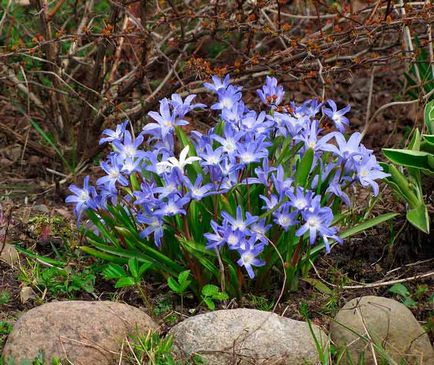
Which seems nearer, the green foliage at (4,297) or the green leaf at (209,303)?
the green leaf at (209,303)

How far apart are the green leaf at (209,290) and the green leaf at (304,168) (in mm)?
503

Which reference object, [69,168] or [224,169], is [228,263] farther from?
[69,168]

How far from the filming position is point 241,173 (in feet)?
10.7

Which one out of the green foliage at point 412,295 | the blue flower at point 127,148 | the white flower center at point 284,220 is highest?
the blue flower at point 127,148

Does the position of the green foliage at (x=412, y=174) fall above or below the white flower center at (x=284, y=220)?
below

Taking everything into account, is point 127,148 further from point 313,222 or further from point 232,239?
point 313,222

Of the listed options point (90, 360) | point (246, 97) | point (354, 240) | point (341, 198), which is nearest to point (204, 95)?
point (246, 97)

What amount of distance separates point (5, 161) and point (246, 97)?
141 cm

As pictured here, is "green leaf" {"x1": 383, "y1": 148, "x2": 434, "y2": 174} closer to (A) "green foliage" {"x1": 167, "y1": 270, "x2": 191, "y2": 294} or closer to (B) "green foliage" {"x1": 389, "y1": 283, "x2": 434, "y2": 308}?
(B) "green foliage" {"x1": 389, "y1": 283, "x2": 434, "y2": 308}

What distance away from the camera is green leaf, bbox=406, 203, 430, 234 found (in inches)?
134

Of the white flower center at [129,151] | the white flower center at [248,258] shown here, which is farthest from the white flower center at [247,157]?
the white flower center at [129,151]

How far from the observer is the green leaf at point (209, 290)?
323cm

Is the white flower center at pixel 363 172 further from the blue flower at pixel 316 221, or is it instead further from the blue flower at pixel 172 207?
the blue flower at pixel 172 207

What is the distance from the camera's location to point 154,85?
17.7ft
